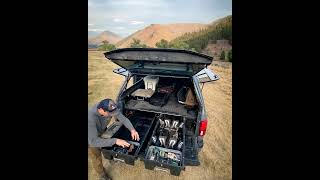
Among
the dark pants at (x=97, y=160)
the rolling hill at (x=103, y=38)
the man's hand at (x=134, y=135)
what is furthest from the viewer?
the rolling hill at (x=103, y=38)

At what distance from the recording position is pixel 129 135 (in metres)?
3.10

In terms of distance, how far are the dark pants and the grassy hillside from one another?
232cm

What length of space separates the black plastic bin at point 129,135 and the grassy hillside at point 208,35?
170 centimetres

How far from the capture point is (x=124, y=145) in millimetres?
2633

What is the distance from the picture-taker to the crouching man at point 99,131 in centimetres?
261

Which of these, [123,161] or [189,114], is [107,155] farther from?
[189,114]

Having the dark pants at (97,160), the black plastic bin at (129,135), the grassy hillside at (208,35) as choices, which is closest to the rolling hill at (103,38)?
the black plastic bin at (129,135)

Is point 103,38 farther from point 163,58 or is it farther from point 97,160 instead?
point 97,160

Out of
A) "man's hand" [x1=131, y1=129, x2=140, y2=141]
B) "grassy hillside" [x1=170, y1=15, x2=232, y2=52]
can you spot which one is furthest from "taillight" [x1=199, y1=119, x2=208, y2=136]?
"grassy hillside" [x1=170, y1=15, x2=232, y2=52]

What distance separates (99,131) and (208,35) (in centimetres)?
305

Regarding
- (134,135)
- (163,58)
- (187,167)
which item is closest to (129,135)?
(134,135)

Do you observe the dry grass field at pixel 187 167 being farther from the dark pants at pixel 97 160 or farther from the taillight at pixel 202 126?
the taillight at pixel 202 126

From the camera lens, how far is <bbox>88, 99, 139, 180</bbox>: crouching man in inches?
103
